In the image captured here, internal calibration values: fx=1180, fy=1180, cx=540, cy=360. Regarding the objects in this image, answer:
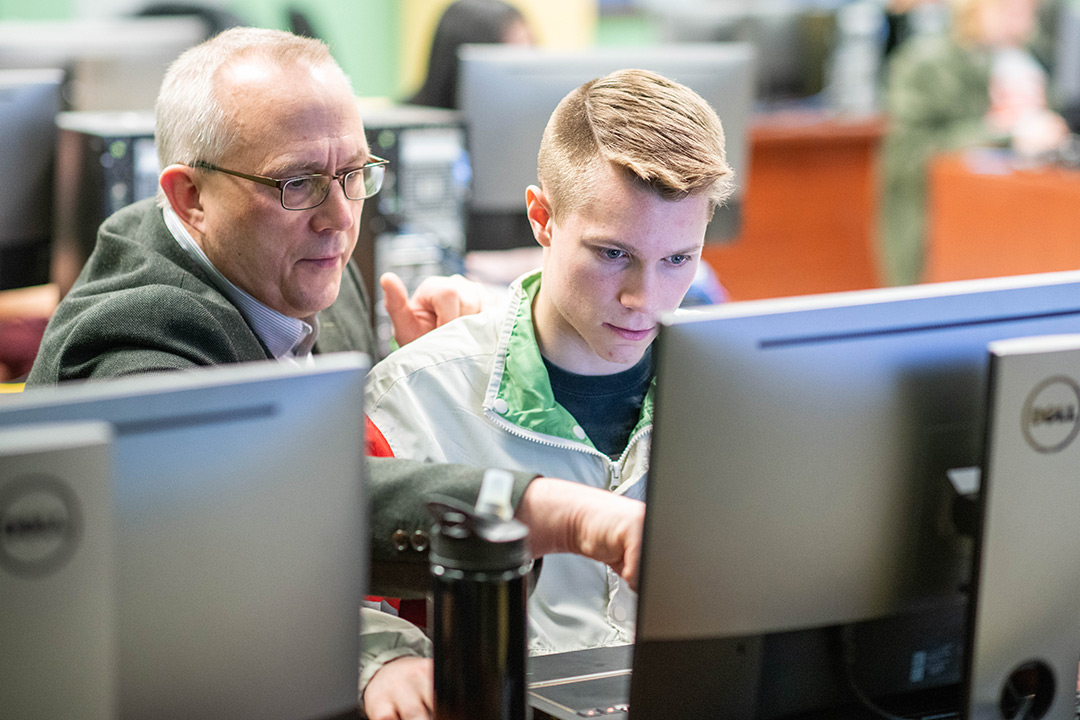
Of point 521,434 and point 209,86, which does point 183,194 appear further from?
point 521,434

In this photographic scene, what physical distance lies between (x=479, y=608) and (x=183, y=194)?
79 cm

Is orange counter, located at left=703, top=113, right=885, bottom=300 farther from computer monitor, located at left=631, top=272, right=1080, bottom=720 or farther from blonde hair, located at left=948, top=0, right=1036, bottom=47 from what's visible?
computer monitor, located at left=631, top=272, right=1080, bottom=720

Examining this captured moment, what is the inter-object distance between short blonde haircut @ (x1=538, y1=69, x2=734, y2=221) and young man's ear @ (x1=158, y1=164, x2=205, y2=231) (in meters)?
0.43

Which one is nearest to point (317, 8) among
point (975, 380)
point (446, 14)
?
point (446, 14)

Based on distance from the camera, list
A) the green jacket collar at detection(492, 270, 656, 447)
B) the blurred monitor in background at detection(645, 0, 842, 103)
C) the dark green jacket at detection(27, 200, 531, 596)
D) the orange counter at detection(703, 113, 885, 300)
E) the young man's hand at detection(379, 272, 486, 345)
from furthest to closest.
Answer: the blurred monitor in background at detection(645, 0, 842, 103) < the orange counter at detection(703, 113, 885, 300) < the young man's hand at detection(379, 272, 486, 345) < the green jacket collar at detection(492, 270, 656, 447) < the dark green jacket at detection(27, 200, 531, 596)

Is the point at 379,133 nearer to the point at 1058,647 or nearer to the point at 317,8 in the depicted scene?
the point at 1058,647

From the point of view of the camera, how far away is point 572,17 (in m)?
6.54

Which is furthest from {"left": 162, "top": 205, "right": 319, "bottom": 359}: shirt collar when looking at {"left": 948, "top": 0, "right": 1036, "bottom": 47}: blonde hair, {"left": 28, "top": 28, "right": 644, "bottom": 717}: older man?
{"left": 948, "top": 0, "right": 1036, "bottom": 47}: blonde hair

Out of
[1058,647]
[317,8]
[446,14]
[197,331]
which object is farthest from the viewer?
[317,8]

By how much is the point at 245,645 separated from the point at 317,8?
588 centimetres

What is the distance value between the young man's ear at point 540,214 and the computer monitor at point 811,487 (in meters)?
0.53

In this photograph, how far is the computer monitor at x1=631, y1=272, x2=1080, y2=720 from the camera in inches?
33.8

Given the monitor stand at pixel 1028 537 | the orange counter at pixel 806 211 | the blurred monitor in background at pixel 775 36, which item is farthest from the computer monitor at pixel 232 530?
the blurred monitor in background at pixel 775 36

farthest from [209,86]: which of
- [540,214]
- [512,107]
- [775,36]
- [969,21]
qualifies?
[775,36]
